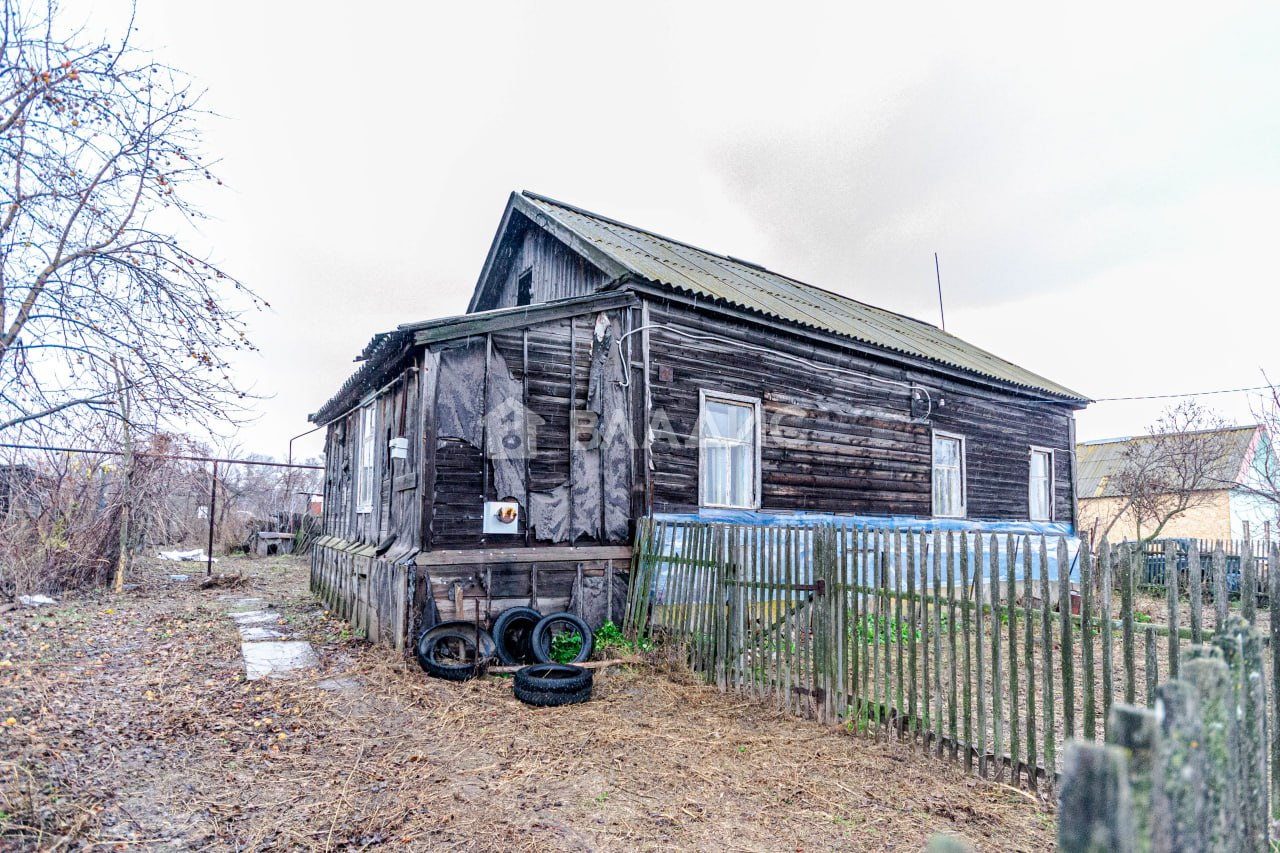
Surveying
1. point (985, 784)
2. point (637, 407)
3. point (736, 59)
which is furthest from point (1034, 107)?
point (985, 784)

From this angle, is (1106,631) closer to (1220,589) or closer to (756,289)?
(1220,589)

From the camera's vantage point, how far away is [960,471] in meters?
13.6

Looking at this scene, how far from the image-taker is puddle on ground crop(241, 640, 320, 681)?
→ 22.6 feet

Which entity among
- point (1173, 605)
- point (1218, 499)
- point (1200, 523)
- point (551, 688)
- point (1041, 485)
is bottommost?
point (551, 688)

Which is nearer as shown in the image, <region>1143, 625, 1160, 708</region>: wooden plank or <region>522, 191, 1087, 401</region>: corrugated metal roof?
<region>1143, 625, 1160, 708</region>: wooden plank

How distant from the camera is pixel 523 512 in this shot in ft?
25.6

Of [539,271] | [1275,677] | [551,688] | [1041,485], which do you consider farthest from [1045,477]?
[551,688]

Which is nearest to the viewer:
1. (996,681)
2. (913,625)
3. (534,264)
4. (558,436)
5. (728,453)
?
(996,681)

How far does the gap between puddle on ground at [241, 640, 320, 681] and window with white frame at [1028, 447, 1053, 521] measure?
48.1ft

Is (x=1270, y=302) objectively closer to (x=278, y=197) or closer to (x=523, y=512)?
(x=523, y=512)

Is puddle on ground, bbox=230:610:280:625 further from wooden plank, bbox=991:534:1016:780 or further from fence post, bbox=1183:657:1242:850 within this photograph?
fence post, bbox=1183:657:1242:850

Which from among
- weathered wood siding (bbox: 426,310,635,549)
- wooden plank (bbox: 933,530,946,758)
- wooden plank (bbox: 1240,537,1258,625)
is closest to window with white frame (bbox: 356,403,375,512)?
weathered wood siding (bbox: 426,310,635,549)

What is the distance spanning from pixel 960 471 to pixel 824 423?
174 inches

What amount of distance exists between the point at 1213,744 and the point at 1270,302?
3337 centimetres
